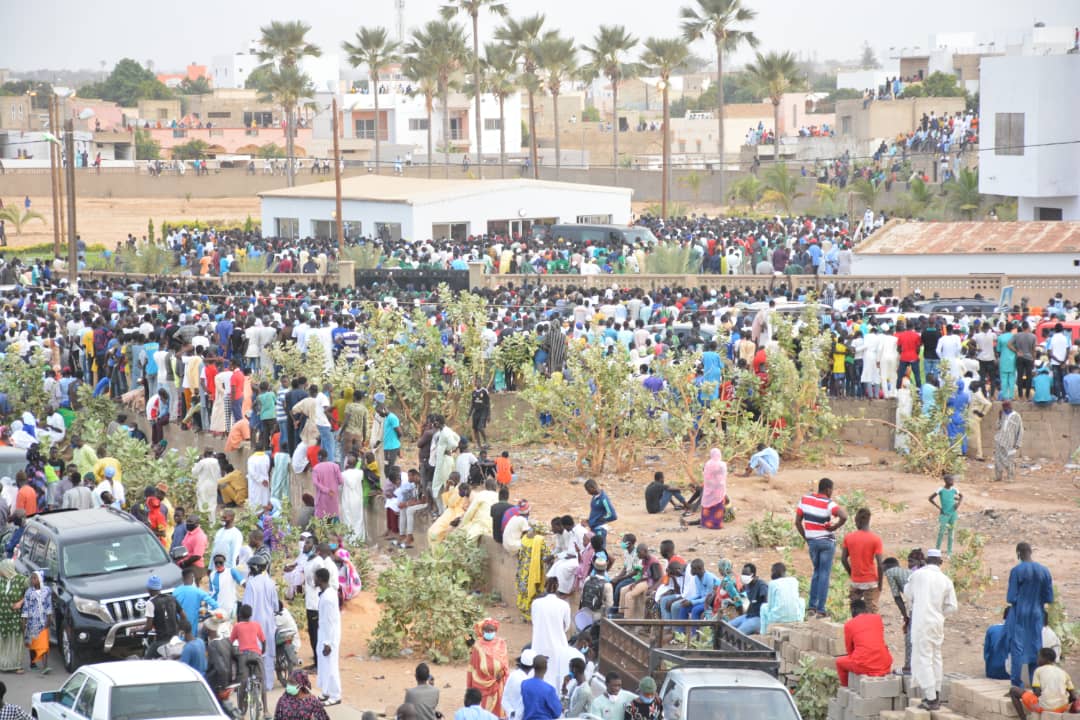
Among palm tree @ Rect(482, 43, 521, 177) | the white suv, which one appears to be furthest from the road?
palm tree @ Rect(482, 43, 521, 177)

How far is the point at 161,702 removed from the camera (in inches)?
453

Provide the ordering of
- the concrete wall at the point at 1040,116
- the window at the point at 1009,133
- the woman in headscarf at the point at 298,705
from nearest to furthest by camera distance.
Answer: the woman in headscarf at the point at 298,705, the concrete wall at the point at 1040,116, the window at the point at 1009,133

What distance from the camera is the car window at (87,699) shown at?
11.5 m

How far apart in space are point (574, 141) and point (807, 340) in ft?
280

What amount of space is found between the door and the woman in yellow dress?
6519mm

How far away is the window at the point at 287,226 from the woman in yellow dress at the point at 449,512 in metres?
36.2

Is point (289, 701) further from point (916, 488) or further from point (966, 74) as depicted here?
point (966, 74)

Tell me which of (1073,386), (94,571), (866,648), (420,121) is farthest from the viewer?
(420,121)

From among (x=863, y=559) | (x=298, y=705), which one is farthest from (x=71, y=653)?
(x=863, y=559)

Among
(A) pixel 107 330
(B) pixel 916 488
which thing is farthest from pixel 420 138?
(B) pixel 916 488

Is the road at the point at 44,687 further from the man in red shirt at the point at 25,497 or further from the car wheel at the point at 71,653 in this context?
the man in red shirt at the point at 25,497

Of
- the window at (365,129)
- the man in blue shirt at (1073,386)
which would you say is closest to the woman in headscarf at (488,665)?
the man in blue shirt at (1073,386)

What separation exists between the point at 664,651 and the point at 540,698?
102 cm

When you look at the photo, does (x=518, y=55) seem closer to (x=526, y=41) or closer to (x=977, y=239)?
(x=526, y=41)
